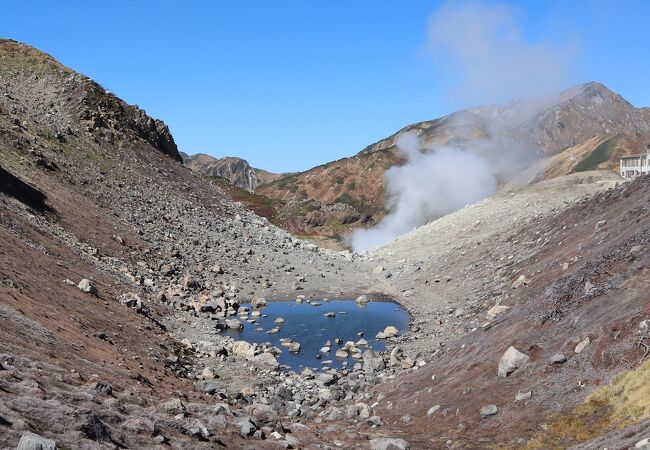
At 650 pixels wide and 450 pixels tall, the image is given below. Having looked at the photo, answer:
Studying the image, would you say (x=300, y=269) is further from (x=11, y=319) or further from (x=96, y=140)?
(x=11, y=319)

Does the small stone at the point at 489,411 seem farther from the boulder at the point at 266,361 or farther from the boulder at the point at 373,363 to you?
the boulder at the point at 266,361

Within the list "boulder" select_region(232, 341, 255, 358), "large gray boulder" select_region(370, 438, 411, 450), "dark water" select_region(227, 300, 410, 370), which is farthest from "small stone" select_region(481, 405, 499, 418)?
"boulder" select_region(232, 341, 255, 358)

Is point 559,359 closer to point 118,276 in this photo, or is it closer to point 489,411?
point 489,411

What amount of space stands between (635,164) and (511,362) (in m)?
97.1

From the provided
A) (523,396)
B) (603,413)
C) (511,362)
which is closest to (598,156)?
(511,362)

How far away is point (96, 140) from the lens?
70.0 meters

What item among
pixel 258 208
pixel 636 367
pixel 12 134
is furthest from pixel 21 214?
pixel 258 208

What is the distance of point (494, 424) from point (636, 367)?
527 centimetres

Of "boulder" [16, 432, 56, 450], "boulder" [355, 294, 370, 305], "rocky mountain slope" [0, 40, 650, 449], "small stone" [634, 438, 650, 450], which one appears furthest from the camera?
"boulder" [355, 294, 370, 305]

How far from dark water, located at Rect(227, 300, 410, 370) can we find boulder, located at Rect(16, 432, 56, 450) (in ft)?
80.8

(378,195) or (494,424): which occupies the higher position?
(378,195)

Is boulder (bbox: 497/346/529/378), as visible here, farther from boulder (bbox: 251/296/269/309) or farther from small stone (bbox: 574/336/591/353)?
boulder (bbox: 251/296/269/309)

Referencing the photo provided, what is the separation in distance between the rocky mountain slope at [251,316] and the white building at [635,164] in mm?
33469

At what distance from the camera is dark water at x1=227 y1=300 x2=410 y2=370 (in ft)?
130
